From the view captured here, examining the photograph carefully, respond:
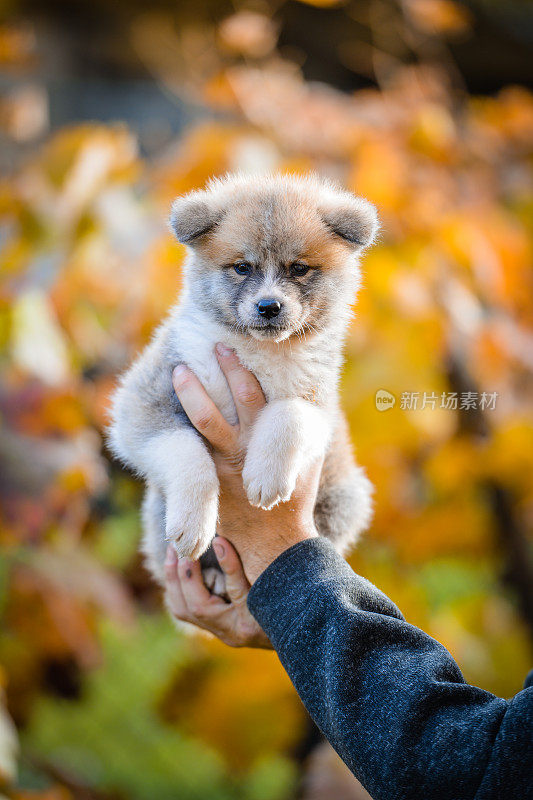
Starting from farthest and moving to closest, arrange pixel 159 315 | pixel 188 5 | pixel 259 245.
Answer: pixel 188 5 → pixel 159 315 → pixel 259 245

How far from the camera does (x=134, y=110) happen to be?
902 centimetres

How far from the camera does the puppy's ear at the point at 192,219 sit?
8.07 feet

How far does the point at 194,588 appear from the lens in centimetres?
263

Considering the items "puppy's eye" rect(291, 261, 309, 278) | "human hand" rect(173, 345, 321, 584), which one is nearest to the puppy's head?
"puppy's eye" rect(291, 261, 309, 278)

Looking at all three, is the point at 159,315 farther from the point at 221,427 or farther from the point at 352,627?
the point at 352,627

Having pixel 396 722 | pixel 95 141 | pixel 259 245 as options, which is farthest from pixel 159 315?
pixel 396 722

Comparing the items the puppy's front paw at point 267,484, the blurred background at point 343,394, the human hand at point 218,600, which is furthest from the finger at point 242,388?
the blurred background at point 343,394

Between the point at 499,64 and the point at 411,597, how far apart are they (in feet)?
24.5

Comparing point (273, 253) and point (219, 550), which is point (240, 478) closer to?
point (219, 550)

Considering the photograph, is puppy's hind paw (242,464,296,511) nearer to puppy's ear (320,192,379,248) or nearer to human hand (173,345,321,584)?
human hand (173,345,321,584)

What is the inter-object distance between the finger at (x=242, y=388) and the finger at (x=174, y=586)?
617mm

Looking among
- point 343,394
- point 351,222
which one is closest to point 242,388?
point 351,222

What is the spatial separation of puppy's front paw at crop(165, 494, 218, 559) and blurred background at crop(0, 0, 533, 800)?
170 cm

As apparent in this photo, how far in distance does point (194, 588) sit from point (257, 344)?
3.24 ft
